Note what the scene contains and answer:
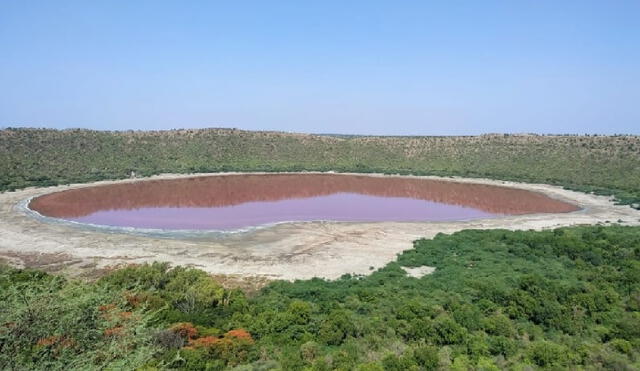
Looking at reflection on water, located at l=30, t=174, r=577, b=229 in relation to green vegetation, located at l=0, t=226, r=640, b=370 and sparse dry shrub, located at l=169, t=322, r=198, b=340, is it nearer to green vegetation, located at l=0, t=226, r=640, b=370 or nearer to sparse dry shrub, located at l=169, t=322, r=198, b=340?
green vegetation, located at l=0, t=226, r=640, b=370

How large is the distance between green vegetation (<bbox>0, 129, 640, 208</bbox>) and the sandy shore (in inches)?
843

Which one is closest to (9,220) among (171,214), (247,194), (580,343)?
(171,214)

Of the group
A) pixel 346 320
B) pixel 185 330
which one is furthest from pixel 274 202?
pixel 185 330

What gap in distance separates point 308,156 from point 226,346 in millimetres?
66207

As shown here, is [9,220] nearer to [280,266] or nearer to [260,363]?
[280,266]

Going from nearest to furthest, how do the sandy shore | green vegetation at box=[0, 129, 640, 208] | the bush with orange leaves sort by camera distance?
the bush with orange leaves
the sandy shore
green vegetation at box=[0, 129, 640, 208]

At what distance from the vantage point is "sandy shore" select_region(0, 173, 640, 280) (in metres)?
21.0

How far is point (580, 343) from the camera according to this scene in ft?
43.1

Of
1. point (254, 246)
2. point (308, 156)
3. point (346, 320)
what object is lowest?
point (254, 246)

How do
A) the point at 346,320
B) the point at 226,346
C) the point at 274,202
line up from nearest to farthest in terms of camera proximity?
the point at 226,346
the point at 346,320
the point at 274,202

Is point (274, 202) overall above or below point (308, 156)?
below

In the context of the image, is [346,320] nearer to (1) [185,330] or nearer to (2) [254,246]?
(1) [185,330]

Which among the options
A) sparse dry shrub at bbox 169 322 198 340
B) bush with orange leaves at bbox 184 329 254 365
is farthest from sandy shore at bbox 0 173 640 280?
bush with orange leaves at bbox 184 329 254 365

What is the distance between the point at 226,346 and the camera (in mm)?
11609
